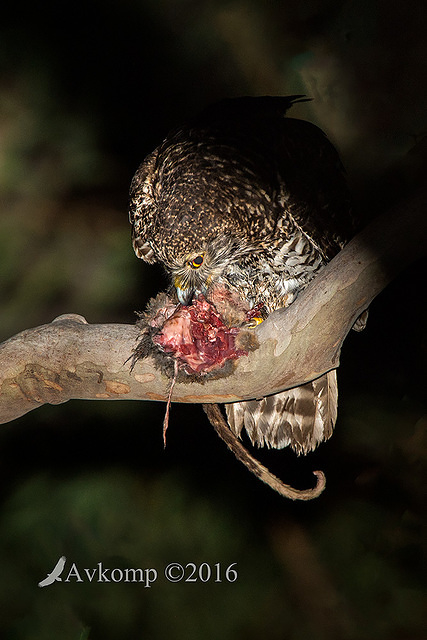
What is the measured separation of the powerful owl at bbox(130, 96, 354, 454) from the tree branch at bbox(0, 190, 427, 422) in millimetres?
573

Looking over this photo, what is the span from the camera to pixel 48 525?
4434 millimetres

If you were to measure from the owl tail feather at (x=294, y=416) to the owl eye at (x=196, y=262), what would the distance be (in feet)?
2.38

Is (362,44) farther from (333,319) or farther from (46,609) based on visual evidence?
(46,609)

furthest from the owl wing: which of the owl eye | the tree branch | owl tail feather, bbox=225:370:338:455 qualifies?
owl tail feather, bbox=225:370:338:455

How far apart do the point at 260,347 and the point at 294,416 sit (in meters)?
1.00

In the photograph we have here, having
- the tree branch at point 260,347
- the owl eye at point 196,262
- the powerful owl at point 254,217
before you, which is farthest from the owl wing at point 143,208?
the tree branch at point 260,347

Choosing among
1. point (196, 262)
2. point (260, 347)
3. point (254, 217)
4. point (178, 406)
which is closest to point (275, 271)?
point (254, 217)

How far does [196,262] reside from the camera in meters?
2.62

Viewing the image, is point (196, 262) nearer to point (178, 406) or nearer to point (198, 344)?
point (198, 344)

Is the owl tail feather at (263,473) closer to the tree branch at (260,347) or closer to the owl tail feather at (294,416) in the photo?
the tree branch at (260,347)

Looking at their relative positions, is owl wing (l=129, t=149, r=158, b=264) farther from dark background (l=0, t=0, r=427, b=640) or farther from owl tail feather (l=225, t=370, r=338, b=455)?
dark background (l=0, t=0, r=427, b=640)

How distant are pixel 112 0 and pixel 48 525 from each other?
402 centimetres

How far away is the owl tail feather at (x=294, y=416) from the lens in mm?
2871

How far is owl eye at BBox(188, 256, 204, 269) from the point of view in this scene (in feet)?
8.55
